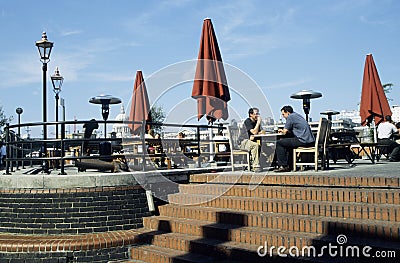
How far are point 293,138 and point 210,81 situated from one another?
8.31ft

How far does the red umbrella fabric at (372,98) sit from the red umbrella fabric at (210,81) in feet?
19.7

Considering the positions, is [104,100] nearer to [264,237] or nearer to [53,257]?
[53,257]

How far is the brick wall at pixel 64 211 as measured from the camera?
6281mm

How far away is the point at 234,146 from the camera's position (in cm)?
878

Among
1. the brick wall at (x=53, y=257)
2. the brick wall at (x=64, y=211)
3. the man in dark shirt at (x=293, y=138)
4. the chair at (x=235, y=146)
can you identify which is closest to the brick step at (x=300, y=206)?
the brick wall at (x=64, y=211)

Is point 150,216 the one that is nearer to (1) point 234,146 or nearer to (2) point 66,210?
(2) point 66,210

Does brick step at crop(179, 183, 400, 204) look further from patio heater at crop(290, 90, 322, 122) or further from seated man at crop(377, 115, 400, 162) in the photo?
patio heater at crop(290, 90, 322, 122)

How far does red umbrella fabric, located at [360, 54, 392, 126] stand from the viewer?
525 inches

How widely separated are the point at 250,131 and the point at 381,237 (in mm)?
4661

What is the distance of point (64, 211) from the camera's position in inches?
248

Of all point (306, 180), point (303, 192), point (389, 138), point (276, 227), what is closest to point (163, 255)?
point (276, 227)

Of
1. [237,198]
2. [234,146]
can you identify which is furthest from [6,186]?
[234,146]

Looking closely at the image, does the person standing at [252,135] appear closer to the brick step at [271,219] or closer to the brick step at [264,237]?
the brick step at [271,219]

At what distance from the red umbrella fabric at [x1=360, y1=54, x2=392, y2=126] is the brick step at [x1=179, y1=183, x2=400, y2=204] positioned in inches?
330
